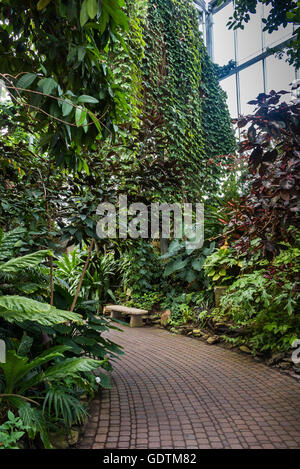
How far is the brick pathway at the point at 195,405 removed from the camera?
2.12 m

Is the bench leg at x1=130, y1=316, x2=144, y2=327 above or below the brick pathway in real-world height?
above

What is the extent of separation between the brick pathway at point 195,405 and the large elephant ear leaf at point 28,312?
2.66 ft

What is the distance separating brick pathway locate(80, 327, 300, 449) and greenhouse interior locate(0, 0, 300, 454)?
2 centimetres

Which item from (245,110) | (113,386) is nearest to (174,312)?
(113,386)

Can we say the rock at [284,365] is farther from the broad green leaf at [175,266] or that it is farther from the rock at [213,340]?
the broad green leaf at [175,266]

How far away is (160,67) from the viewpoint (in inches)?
303

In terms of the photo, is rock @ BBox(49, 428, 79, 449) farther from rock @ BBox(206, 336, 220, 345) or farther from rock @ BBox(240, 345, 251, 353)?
rock @ BBox(206, 336, 220, 345)

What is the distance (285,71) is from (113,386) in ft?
32.4

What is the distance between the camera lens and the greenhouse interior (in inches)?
77.2

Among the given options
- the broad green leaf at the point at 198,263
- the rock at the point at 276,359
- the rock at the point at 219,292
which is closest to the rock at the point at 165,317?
the broad green leaf at the point at 198,263

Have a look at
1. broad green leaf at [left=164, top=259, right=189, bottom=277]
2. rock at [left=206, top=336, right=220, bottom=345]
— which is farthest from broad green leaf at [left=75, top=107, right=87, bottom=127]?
broad green leaf at [left=164, top=259, right=189, bottom=277]

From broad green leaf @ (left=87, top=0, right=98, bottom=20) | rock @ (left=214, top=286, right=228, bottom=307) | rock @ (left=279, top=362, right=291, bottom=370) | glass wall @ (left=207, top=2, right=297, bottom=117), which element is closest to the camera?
broad green leaf @ (left=87, top=0, right=98, bottom=20)

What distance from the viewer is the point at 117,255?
12.6ft

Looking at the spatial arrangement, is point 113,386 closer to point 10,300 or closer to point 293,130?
point 10,300
